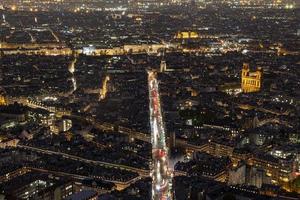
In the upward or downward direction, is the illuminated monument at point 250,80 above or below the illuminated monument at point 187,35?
above

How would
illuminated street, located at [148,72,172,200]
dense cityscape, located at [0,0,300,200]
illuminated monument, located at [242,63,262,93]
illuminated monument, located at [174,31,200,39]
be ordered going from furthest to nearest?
illuminated monument, located at [174,31,200,39] → illuminated monument, located at [242,63,262,93] → dense cityscape, located at [0,0,300,200] → illuminated street, located at [148,72,172,200]

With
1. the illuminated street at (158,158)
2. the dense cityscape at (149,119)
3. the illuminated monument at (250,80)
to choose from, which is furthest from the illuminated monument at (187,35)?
the illuminated street at (158,158)

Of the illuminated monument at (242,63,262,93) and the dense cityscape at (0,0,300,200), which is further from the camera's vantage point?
the illuminated monument at (242,63,262,93)

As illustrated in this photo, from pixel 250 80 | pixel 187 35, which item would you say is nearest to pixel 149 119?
pixel 250 80

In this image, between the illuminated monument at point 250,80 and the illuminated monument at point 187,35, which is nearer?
the illuminated monument at point 250,80

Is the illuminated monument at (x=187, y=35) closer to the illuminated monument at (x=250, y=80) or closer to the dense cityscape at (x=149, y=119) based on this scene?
the dense cityscape at (x=149, y=119)

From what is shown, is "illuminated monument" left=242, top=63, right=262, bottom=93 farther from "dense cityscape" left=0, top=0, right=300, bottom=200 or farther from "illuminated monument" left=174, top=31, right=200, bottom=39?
"illuminated monument" left=174, top=31, right=200, bottom=39

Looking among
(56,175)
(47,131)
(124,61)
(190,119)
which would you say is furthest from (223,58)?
(56,175)

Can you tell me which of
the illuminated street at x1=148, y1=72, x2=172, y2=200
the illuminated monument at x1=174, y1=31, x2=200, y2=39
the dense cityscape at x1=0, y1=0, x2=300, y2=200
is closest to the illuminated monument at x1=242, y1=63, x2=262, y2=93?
the dense cityscape at x1=0, y1=0, x2=300, y2=200
